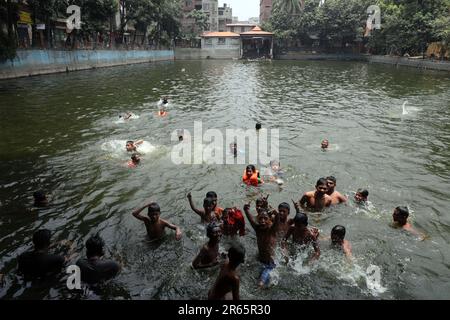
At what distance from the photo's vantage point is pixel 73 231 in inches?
343

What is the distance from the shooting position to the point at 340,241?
7875 mm

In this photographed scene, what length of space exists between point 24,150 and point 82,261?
978 cm

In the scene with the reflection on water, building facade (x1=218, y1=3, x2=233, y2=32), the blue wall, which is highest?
building facade (x1=218, y1=3, x2=233, y2=32)

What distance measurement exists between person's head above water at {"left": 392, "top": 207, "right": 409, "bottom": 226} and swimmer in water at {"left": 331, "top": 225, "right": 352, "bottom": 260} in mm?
1930

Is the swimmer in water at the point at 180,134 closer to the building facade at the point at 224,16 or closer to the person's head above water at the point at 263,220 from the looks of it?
the person's head above water at the point at 263,220

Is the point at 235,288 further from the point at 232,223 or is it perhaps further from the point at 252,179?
the point at 252,179

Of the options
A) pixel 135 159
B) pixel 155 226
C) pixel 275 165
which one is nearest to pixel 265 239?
pixel 155 226

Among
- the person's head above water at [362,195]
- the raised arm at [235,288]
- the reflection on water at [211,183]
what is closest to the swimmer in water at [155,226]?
the reflection on water at [211,183]

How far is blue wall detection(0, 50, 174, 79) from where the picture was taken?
3407 cm

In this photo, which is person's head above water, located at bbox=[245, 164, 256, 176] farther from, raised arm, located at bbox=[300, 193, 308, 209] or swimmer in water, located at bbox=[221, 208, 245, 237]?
swimmer in water, located at bbox=[221, 208, 245, 237]

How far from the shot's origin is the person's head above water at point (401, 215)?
8812mm

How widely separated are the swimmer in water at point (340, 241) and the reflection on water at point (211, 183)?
0.22 m

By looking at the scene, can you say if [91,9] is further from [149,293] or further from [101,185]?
[149,293]

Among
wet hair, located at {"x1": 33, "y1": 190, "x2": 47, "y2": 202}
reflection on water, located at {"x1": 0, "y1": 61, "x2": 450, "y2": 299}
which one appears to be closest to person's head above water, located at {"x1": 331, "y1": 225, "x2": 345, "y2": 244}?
reflection on water, located at {"x1": 0, "y1": 61, "x2": 450, "y2": 299}
